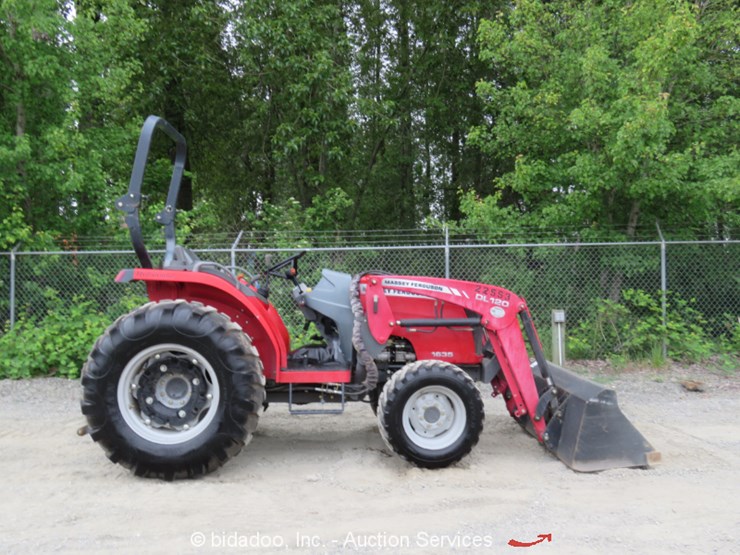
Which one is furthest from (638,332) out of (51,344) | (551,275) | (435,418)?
(51,344)

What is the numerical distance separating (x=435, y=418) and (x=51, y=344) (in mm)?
5507

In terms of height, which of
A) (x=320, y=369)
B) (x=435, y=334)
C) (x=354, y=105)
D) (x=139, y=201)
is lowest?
(x=320, y=369)

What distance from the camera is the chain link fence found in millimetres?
8336

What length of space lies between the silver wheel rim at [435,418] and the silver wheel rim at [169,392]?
1.37 m

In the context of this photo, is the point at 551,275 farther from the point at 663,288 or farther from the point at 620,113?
the point at 620,113

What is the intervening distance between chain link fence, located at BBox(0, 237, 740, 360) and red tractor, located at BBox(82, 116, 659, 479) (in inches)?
146

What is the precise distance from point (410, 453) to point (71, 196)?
717cm

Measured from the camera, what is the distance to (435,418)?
427 centimetres

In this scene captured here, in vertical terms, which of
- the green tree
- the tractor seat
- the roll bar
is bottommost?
the tractor seat

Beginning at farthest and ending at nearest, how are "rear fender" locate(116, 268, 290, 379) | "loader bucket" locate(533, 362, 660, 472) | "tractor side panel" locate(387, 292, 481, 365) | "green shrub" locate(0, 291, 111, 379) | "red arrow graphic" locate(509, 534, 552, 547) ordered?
"green shrub" locate(0, 291, 111, 379), "tractor side panel" locate(387, 292, 481, 365), "rear fender" locate(116, 268, 290, 379), "loader bucket" locate(533, 362, 660, 472), "red arrow graphic" locate(509, 534, 552, 547)

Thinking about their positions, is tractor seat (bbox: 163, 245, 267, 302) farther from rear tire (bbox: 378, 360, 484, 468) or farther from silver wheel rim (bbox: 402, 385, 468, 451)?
silver wheel rim (bbox: 402, 385, 468, 451)

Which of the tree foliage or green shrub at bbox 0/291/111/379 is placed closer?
green shrub at bbox 0/291/111/379

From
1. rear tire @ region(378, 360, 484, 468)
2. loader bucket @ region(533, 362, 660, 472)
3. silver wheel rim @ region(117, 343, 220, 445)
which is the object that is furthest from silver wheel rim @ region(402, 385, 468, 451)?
silver wheel rim @ region(117, 343, 220, 445)

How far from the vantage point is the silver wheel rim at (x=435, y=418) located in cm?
421
